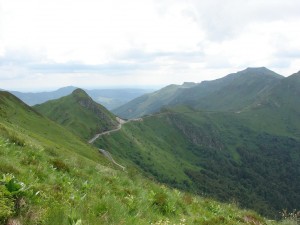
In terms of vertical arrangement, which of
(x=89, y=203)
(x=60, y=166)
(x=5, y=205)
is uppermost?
(x=5, y=205)

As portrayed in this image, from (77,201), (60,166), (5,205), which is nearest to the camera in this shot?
(5,205)

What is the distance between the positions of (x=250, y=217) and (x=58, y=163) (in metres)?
9.05

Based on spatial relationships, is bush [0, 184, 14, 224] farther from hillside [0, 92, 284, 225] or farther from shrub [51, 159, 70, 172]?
shrub [51, 159, 70, 172]

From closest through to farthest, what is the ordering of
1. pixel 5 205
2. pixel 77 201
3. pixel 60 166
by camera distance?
pixel 5 205 → pixel 77 201 → pixel 60 166

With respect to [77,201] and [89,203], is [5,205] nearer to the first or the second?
[77,201]

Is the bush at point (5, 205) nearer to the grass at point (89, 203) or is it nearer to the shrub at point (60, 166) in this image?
the grass at point (89, 203)

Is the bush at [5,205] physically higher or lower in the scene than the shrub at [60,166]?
higher

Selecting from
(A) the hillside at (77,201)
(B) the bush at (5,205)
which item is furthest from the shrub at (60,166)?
(B) the bush at (5,205)

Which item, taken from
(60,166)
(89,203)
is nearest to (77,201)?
(89,203)

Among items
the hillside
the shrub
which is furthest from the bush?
the shrub

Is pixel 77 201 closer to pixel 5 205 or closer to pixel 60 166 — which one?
pixel 5 205

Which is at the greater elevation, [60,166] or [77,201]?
[77,201]

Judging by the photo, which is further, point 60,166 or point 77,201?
point 60,166

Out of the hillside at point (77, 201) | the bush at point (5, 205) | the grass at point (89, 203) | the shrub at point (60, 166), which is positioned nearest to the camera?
the bush at point (5, 205)
